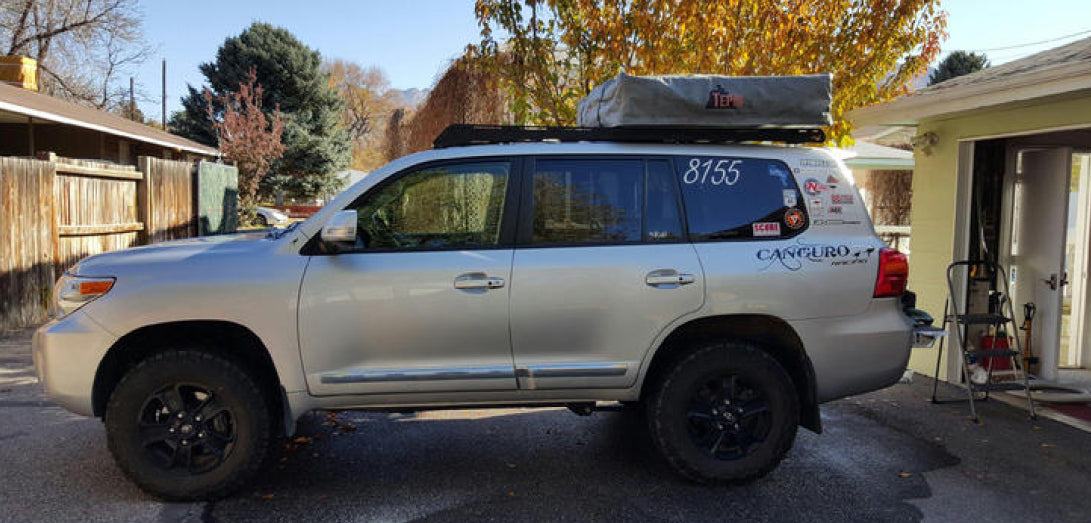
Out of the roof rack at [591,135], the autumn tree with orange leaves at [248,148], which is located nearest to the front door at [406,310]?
the roof rack at [591,135]

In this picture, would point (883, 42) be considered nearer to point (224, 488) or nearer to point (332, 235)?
point (332, 235)

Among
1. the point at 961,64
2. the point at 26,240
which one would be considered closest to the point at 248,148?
the point at 26,240

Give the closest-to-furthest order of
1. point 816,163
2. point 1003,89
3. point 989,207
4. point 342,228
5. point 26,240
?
point 342,228 → point 816,163 → point 1003,89 → point 989,207 → point 26,240

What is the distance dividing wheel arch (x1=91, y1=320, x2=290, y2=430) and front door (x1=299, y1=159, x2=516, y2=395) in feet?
1.11

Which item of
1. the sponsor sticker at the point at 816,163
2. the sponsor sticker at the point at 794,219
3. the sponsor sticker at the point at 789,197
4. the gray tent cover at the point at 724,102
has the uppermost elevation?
the gray tent cover at the point at 724,102

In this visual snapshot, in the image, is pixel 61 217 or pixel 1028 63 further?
pixel 61 217

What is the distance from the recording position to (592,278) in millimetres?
4137

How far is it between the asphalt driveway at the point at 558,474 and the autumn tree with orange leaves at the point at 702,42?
160 inches

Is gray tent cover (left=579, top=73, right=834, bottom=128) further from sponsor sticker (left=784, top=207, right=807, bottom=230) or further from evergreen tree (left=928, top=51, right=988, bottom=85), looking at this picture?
evergreen tree (left=928, top=51, right=988, bottom=85)

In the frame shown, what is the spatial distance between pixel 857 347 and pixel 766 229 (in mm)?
840

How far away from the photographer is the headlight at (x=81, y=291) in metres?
3.99

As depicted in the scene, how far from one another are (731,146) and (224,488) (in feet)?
11.2

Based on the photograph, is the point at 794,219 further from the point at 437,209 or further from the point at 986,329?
the point at 986,329

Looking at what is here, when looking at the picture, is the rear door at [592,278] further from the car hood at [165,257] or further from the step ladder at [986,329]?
the step ladder at [986,329]
